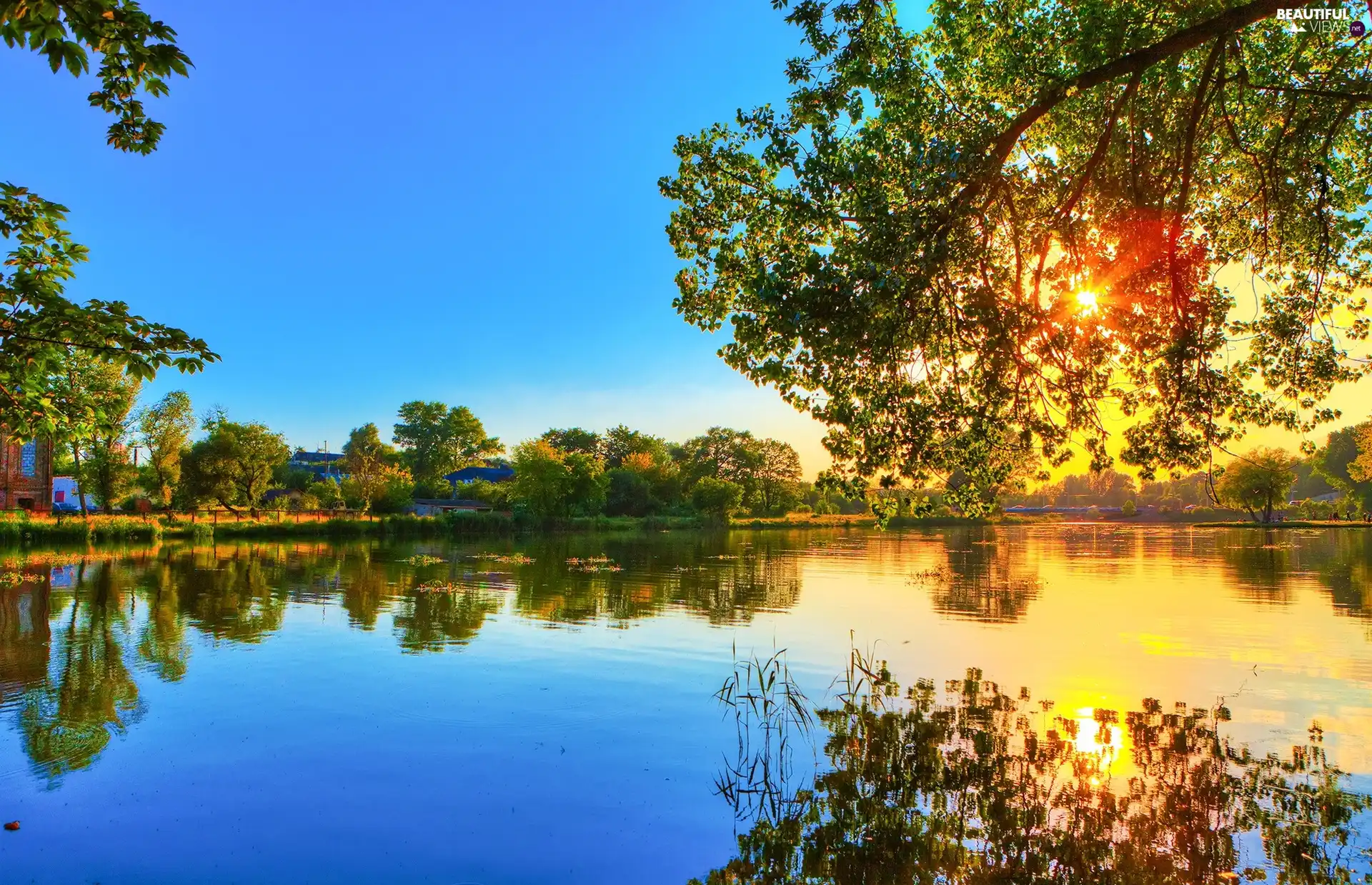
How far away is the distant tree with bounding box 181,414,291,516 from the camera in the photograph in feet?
206

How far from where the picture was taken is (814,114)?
1202cm

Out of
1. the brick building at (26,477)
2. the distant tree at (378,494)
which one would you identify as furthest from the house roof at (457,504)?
the brick building at (26,477)

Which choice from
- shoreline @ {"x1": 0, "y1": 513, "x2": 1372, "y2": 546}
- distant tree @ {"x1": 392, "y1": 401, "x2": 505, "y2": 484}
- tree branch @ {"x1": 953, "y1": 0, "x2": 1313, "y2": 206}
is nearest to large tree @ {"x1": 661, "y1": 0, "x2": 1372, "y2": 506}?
tree branch @ {"x1": 953, "y1": 0, "x2": 1313, "y2": 206}

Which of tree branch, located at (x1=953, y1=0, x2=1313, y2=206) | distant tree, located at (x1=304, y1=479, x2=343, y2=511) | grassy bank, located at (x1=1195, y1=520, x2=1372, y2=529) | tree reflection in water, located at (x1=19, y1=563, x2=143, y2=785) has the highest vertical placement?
tree branch, located at (x1=953, y1=0, x2=1313, y2=206)

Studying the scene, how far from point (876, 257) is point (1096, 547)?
198ft

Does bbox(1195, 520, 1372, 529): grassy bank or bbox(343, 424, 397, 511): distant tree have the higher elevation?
bbox(343, 424, 397, 511): distant tree

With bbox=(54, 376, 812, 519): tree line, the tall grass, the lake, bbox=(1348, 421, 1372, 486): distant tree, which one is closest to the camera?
the lake

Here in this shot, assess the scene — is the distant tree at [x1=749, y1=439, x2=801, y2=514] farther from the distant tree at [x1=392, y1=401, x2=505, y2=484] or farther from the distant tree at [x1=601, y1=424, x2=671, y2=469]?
the distant tree at [x1=392, y1=401, x2=505, y2=484]

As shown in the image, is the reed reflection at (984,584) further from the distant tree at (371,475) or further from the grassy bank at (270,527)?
the distant tree at (371,475)

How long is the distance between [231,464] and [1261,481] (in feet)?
382

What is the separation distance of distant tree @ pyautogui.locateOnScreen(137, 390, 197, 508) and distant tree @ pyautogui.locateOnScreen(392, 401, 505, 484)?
7269cm

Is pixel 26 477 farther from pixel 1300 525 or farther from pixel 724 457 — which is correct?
pixel 1300 525

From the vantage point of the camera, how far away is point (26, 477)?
190 ft

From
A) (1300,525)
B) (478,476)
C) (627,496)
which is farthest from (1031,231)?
(1300,525)
